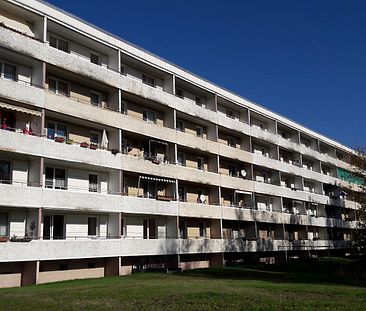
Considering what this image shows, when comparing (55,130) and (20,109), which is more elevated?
(20,109)

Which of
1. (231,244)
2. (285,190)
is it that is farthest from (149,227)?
(285,190)

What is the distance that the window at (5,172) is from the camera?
26.1 m

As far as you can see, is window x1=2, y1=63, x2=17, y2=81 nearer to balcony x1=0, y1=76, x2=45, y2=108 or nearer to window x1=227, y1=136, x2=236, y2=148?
balcony x1=0, y1=76, x2=45, y2=108

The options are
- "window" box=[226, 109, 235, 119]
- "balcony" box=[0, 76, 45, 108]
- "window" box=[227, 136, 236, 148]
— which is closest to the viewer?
"balcony" box=[0, 76, 45, 108]

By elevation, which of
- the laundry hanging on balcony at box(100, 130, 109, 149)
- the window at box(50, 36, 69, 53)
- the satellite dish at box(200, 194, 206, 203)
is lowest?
the satellite dish at box(200, 194, 206, 203)

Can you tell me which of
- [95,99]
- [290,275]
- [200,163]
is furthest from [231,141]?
[290,275]

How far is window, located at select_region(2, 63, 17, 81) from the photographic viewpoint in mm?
27302

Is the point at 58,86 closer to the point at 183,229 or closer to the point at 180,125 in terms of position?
the point at 180,125

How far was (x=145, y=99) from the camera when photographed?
3594cm

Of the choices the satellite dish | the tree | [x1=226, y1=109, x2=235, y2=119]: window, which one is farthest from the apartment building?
the tree

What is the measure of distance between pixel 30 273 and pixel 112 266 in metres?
6.61

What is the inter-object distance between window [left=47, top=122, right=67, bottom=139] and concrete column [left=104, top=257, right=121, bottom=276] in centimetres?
898

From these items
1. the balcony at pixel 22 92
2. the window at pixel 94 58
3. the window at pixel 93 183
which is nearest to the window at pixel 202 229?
the window at pixel 93 183

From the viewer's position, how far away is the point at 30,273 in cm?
2602
